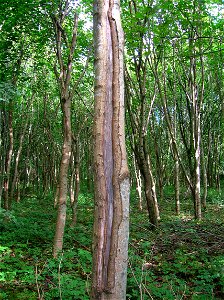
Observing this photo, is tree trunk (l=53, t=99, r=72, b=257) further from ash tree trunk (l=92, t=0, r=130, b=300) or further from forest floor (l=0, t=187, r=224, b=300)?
ash tree trunk (l=92, t=0, r=130, b=300)

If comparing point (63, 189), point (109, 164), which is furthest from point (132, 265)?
point (109, 164)

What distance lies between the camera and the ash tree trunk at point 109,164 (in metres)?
1.95

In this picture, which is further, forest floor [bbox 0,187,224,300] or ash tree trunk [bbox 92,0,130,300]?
forest floor [bbox 0,187,224,300]

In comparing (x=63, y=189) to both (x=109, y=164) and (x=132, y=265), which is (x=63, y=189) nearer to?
(x=132, y=265)

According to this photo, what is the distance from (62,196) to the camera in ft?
21.4

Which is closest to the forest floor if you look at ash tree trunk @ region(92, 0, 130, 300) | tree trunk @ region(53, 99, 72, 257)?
tree trunk @ region(53, 99, 72, 257)

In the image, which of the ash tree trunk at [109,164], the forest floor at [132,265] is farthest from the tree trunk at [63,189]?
the ash tree trunk at [109,164]

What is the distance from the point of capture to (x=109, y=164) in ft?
6.79

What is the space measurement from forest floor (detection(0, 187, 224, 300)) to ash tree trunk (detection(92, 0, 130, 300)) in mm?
903

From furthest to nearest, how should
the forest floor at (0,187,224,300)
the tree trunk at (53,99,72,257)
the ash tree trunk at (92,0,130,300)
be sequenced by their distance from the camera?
the tree trunk at (53,99,72,257), the forest floor at (0,187,224,300), the ash tree trunk at (92,0,130,300)

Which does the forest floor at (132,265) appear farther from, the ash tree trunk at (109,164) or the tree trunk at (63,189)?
the ash tree trunk at (109,164)

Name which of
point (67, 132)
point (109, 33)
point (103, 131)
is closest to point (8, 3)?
point (67, 132)

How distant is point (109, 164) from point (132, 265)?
4.13 meters

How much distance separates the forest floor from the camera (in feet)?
14.5
